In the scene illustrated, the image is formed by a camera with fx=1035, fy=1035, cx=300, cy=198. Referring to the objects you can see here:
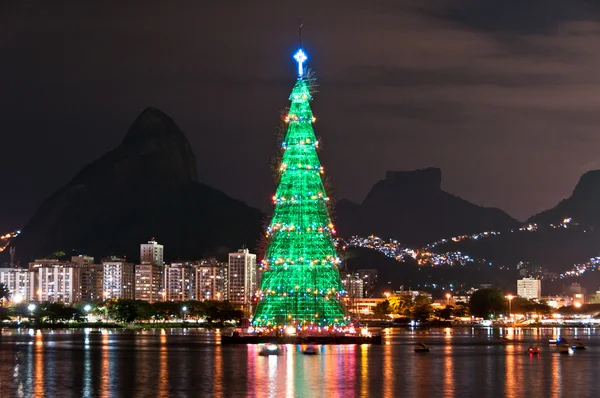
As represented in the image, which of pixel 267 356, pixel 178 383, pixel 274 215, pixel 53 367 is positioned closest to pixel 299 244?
pixel 274 215

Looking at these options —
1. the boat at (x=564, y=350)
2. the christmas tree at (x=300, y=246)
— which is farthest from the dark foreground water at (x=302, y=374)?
the boat at (x=564, y=350)

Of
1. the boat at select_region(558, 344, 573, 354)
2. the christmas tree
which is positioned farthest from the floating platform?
the boat at select_region(558, 344, 573, 354)

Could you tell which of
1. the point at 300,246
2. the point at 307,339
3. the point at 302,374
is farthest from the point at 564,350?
the point at 302,374

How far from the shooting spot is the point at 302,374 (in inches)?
2106

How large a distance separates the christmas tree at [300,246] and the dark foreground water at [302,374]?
10.6 feet

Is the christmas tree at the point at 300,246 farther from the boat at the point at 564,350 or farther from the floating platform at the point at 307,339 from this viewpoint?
the boat at the point at 564,350

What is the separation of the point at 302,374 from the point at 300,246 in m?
25.3

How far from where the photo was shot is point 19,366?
6362cm

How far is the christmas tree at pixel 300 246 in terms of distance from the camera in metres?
78.2

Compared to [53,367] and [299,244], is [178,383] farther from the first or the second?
[299,244]

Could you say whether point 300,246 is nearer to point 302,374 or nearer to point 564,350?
point 564,350

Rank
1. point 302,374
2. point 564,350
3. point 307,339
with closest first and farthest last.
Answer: point 302,374, point 307,339, point 564,350

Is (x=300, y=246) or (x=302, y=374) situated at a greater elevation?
(x=300, y=246)

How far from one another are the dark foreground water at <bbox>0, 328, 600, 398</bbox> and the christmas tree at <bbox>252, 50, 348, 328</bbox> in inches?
127
